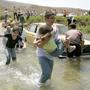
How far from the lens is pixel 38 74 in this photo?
38.7ft

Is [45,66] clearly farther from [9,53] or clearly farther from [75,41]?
[75,41]

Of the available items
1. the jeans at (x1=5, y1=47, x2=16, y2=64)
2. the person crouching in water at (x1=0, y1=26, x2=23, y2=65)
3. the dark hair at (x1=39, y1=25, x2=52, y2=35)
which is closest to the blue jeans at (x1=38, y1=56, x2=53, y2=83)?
the dark hair at (x1=39, y1=25, x2=52, y2=35)

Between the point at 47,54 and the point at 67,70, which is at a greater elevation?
the point at 47,54

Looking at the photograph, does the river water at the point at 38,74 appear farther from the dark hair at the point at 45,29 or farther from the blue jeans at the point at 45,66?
the dark hair at the point at 45,29

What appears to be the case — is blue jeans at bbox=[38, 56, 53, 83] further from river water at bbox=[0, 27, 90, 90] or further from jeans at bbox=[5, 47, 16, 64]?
jeans at bbox=[5, 47, 16, 64]

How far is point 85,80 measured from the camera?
11.1m

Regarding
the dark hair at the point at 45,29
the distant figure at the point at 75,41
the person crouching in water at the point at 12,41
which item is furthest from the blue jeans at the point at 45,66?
the distant figure at the point at 75,41

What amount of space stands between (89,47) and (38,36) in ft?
22.0

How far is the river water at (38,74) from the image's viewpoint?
33.3 ft

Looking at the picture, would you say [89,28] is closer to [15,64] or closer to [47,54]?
[15,64]

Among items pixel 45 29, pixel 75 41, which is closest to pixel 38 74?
pixel 75 41

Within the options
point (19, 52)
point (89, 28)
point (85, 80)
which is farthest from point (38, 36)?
point (89, 28)

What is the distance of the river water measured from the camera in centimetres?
1014

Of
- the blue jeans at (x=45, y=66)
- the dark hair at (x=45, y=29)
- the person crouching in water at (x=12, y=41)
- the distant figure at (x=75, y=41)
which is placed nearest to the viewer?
the dark hair at (x=45, y=29)
